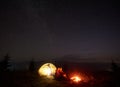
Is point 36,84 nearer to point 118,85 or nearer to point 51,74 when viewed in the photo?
point 51,74

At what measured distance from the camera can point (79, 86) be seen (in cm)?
2189

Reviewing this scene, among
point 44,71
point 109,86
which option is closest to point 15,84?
point 44,71

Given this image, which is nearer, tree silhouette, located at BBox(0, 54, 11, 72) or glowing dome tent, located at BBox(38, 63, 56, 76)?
glowing dome tent, located at BBox(38, 63, 56, 76)

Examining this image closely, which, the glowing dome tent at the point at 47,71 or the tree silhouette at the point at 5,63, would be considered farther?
the tree silhouette at the point at 5,63

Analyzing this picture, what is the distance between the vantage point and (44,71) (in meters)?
30.4

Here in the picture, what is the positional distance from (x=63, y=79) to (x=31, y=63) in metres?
32.2

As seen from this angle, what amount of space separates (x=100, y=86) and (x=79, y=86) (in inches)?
128

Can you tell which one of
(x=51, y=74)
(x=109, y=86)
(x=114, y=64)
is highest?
(x=114, y=64)

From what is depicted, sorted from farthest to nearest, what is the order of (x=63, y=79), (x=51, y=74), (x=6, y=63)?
(x=6, y=63) → (x=51, y=74) → (x=63, y=79)

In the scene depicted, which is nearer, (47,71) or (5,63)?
(47,71)

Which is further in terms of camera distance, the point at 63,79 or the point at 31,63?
the point at 31,63

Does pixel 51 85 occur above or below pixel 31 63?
below

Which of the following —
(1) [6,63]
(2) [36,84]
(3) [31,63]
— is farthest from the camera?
(3) [31,63]

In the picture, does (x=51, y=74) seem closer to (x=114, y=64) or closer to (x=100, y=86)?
(x=100, y=86)
